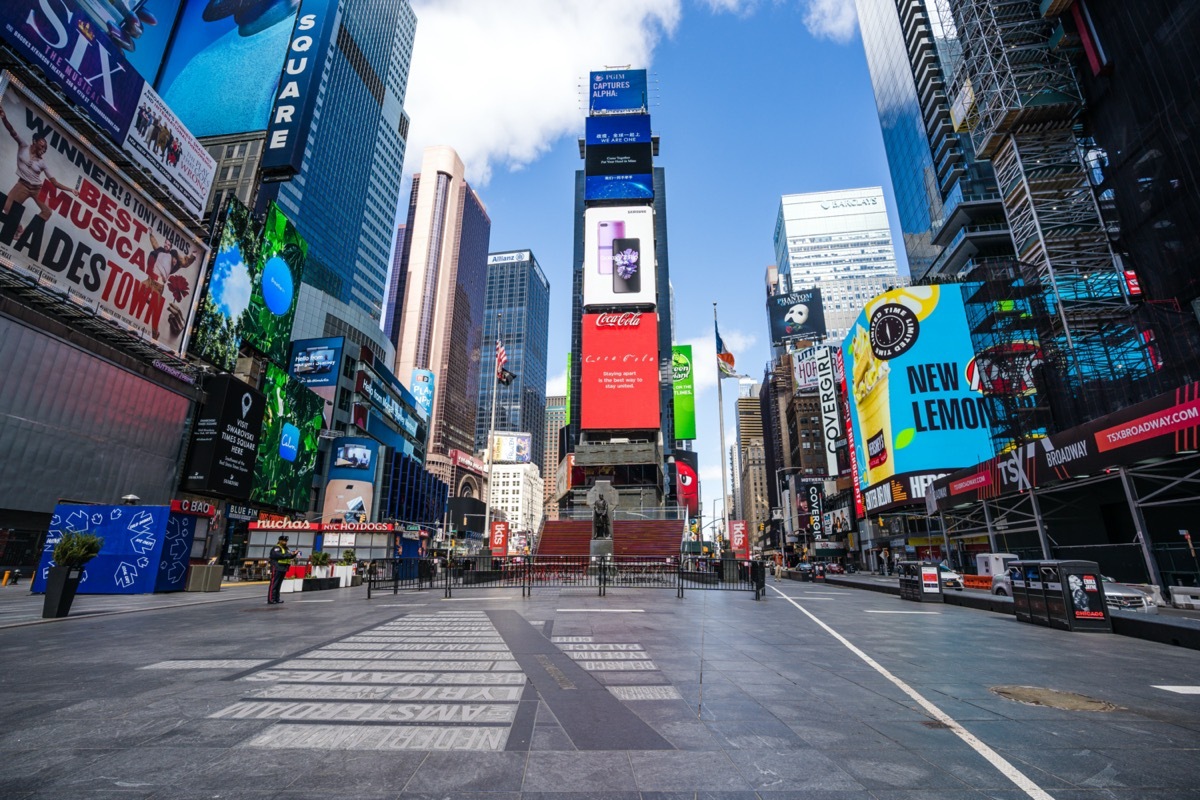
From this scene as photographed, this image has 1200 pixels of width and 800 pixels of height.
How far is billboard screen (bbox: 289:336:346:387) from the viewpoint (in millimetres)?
71062

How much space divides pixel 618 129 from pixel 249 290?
48.1m

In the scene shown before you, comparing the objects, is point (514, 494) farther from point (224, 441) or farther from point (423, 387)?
point (224, 441)

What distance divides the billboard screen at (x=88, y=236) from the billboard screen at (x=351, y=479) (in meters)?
39.1

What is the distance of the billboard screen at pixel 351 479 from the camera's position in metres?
68.9

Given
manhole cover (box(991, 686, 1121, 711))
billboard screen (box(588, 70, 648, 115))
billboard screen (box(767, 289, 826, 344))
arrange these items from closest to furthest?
manhole cover (box(991, 686, 1121, 711))
billboard screen (box(588, 70, 648, 115))
billboard screen (box(767, 289, 826, 344))

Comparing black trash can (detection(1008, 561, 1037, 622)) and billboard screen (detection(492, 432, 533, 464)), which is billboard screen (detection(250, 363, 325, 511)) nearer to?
black trash can (detection(1008, 561, 1037, 622))

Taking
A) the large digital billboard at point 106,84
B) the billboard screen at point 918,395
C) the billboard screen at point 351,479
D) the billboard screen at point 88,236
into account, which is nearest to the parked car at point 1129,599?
the billboard screen at point 918,395

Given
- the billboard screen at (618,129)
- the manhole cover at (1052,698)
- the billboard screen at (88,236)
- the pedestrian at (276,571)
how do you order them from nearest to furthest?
1. the manhole cover at (1052,698)
2. the pedestrian at (276,571)
3. the billboard screen at (88,236)
4. the billboard screen at (618,129)

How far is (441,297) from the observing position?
177875mm

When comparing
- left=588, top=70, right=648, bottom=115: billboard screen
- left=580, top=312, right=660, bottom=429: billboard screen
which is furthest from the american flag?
left=588, top=70, right=648, bottom=115: billboard screen

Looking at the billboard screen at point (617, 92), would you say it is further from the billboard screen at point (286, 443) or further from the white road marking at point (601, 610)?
the white road marking at point (601, 610)

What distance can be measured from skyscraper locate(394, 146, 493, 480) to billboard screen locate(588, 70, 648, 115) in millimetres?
112898

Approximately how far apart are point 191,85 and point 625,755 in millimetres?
69845

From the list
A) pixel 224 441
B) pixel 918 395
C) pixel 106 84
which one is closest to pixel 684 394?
pixel 918 395
